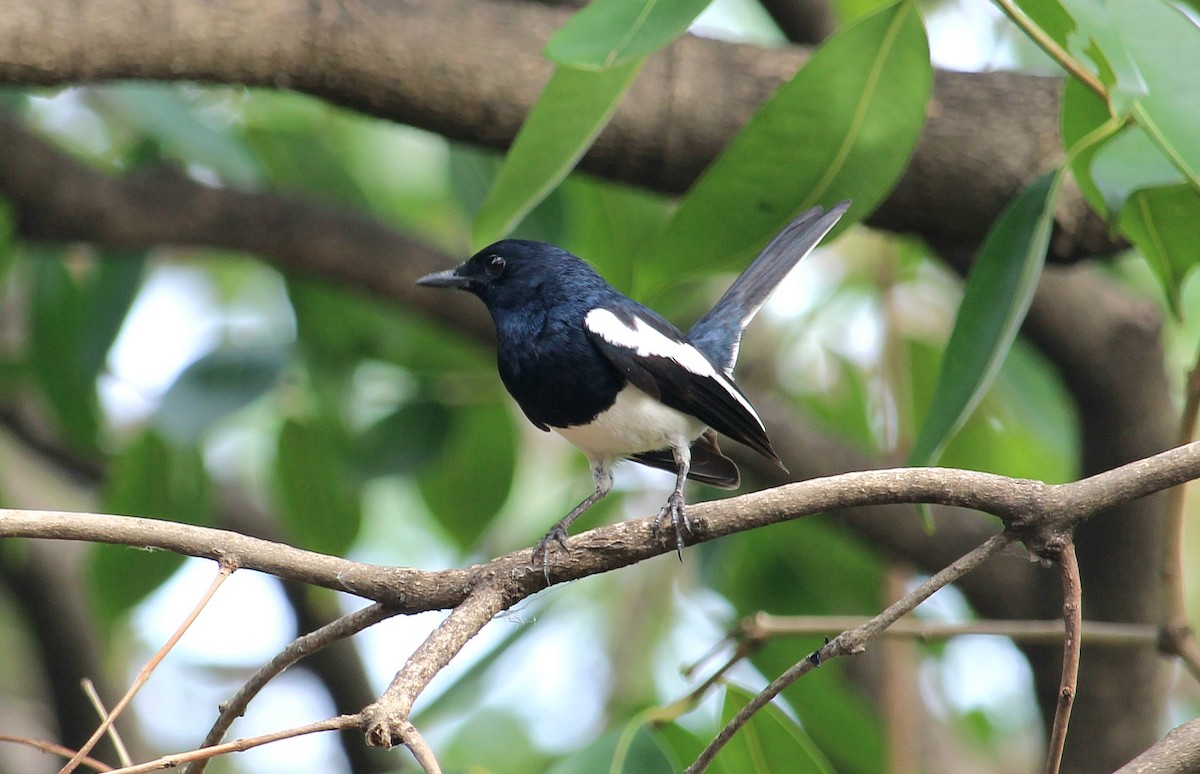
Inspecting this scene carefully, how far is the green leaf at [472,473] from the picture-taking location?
377 centimetres

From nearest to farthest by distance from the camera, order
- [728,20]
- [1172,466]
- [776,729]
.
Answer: [1172,466] < [776,729] < [728,20]

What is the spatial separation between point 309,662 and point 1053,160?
307cm

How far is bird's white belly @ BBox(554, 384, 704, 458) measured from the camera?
256 centimetres

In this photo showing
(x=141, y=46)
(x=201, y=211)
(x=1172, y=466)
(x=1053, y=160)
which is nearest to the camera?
(x=1172, y=466)

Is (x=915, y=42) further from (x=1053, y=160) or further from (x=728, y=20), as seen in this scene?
(x=728, y=20)

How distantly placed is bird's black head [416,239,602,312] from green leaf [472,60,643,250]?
0.57 meters

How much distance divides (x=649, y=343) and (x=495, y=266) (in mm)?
533

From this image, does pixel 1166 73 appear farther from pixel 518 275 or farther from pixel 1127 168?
pixel 518 275

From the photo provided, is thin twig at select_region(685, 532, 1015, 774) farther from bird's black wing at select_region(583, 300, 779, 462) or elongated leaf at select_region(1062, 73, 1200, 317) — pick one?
bird's black wing at select_region(583, 300, 779, 462)

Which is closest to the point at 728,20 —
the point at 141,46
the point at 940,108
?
the point at 940,108

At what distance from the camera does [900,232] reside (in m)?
3.10

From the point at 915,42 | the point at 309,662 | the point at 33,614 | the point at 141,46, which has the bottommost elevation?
the point at 309,662

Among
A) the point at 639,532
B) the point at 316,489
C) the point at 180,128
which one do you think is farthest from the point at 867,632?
the point at 180,128

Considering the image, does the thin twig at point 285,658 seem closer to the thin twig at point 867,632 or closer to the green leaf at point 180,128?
the thin twig at point 867,632
